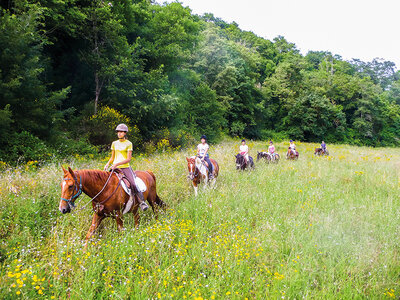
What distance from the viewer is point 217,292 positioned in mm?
2998

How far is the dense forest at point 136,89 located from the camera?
9.11 metres

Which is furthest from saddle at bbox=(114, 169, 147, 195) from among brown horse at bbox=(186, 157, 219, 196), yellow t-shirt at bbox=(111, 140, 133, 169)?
brown horse at bbox=(186, 157, 219, 196)

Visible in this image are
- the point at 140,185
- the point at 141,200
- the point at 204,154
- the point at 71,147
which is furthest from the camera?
the point at 71,147

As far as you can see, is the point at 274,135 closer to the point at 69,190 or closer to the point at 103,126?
the point at 103,126

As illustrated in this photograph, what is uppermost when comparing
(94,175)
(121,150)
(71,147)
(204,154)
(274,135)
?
(274,135)

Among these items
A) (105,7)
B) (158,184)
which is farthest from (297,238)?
(105,7)

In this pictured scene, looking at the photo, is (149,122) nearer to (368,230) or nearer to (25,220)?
(25,220)

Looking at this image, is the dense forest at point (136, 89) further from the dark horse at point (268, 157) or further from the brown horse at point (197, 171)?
the dark horse at point (268, 157)

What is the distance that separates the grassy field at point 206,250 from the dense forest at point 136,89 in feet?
16.0

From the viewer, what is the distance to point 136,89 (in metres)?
15.0

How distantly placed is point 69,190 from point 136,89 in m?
12.8

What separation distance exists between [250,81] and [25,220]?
36584 mm

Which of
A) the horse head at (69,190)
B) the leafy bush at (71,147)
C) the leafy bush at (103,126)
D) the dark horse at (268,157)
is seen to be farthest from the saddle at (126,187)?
the dark horse at (268,157)

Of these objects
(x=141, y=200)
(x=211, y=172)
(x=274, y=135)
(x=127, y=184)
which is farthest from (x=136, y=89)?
(x=274, y=135)
